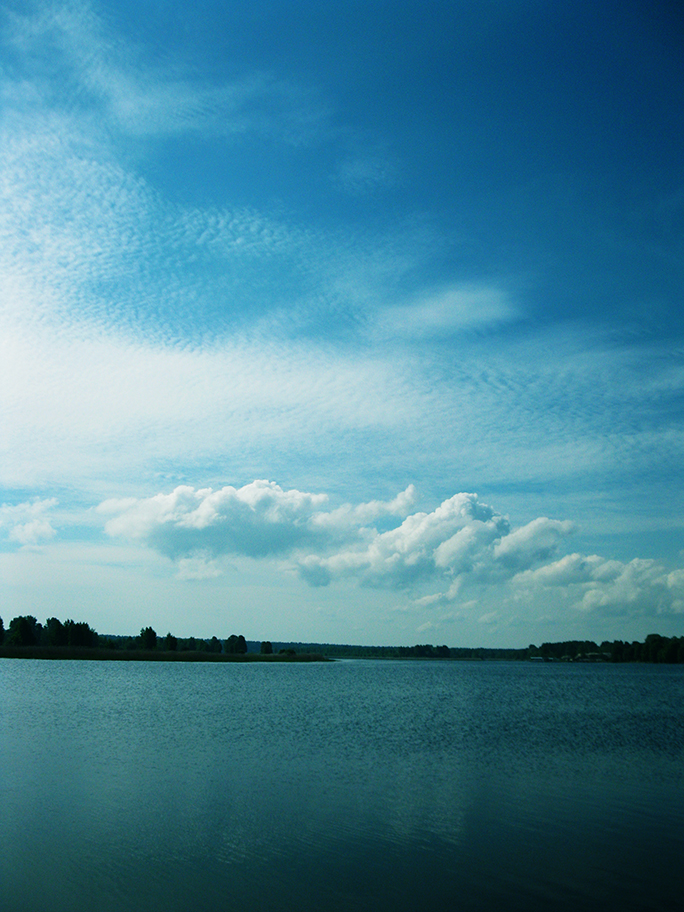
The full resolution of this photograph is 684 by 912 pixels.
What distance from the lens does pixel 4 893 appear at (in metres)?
15.3

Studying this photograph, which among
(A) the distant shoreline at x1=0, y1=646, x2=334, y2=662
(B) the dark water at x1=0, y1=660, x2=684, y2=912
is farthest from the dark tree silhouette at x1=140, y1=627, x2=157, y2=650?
(B) the dark water at x1=0, y1=660, x2=684, y2=912

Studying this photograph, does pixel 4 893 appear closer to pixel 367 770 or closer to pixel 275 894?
pixel 275 894

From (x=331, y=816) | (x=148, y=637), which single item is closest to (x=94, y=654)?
(x=148, y=637)

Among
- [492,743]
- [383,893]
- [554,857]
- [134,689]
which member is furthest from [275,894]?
[134,689]

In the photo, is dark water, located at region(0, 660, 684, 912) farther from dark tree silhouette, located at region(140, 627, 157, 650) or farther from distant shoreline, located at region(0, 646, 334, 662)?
dark tree silhouette, located at region(140, 627, 157, 650)

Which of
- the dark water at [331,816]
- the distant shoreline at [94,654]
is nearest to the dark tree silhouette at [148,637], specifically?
the distant shoreline at [94,654]

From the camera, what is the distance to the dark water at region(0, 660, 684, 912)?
16.2m

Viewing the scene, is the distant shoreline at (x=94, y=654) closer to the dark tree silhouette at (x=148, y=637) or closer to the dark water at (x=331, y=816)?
the dark tree silhouette at (x=148, y=637)

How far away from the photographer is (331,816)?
22.6m

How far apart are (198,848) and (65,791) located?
8.09 meters

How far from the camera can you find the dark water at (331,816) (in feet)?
53.3

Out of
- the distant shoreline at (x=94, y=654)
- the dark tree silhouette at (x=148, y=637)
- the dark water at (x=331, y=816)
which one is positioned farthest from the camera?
the dark tree silhouette at (x=148, y=637)

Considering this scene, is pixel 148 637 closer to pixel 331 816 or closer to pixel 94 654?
pixel 94 654

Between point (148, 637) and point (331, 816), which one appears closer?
point (331, 816)
